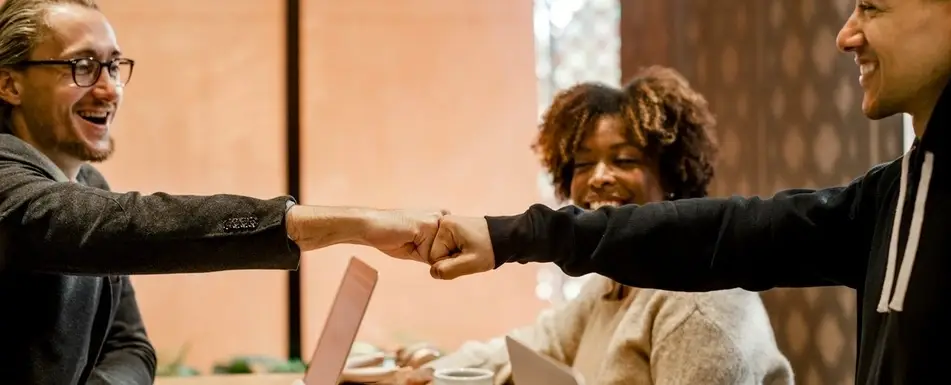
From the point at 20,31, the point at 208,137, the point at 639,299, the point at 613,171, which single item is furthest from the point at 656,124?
the point at 208,137

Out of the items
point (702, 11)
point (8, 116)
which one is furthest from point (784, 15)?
point (8, 116)

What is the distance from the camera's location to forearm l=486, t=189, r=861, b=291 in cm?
120

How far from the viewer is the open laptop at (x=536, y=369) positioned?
1171 mm

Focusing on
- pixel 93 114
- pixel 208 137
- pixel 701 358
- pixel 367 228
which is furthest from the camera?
pixel 208 137

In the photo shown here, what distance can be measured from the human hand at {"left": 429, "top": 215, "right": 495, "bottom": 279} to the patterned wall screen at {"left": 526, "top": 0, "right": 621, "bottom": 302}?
6.61 feet

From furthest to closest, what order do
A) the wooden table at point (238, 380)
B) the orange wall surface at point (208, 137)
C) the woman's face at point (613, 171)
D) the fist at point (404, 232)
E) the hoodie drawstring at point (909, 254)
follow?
the orange wall surface at point (208, 137), the wooden table at point (238, 380), the woman's face at point (613, 171), the fist at point (404, 232), the hoodie drawstring at point (909, 254)

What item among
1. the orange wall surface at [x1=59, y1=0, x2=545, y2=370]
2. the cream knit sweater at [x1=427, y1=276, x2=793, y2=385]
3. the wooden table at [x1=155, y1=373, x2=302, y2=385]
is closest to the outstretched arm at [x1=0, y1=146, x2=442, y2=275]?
the cream knit sweater at [x1=427, y1=276, x2=793, y2=385]

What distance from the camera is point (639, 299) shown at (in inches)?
63.1

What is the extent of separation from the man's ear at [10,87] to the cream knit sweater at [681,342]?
3.52 feet

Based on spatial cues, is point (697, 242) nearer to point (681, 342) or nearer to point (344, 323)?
point (681, 342)

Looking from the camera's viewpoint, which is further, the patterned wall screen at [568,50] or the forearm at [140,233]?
the patterned wall screen at [568,50]

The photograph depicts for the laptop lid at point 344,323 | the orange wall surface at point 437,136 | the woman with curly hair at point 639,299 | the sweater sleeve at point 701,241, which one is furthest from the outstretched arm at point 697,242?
the orange wall surface at point 437,136

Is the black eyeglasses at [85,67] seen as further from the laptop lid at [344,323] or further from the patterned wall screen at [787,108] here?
the patterned wall screen at [787,108]

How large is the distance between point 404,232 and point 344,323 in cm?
16
